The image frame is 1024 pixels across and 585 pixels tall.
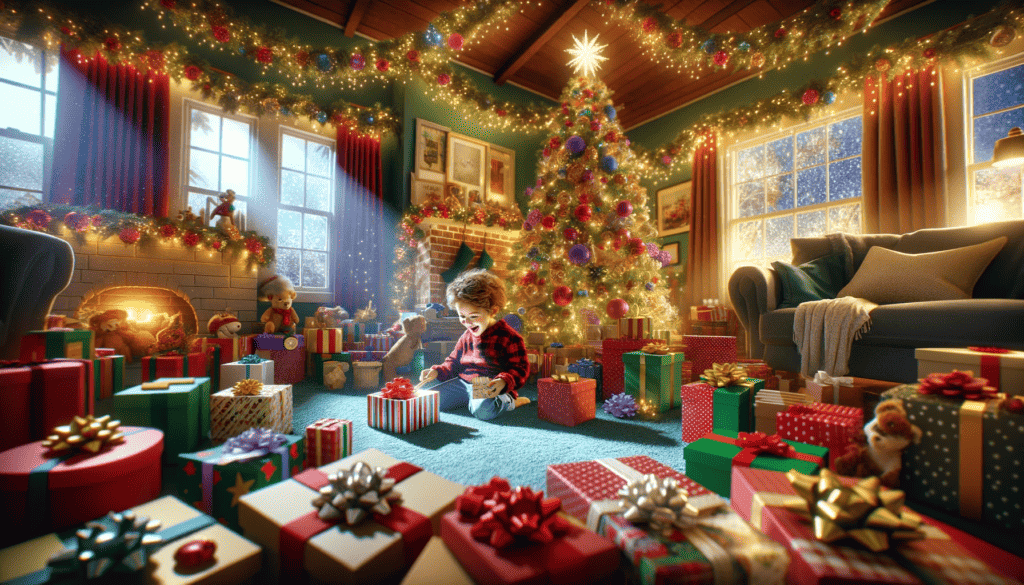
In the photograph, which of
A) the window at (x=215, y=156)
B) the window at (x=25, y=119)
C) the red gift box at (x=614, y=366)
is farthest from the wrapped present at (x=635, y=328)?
the window at (x=25, y=119)

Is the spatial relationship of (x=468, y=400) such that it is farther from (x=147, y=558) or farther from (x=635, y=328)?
(x=147, y=558)

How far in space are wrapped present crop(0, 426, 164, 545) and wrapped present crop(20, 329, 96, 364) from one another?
1.53 feet

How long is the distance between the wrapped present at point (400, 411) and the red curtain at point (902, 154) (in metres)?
4.37

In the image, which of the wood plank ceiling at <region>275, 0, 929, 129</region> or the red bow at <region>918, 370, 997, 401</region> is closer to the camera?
the red bow at <region>918, 370, 997, 401</region>

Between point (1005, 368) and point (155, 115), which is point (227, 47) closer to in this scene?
point (155, 115)

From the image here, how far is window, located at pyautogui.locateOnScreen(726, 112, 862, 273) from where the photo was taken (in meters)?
4.26

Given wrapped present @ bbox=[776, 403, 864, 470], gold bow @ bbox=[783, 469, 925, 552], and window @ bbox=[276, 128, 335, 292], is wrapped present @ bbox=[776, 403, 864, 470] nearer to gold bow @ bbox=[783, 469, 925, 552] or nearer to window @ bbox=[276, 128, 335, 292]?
gold bow @ bbox=[783, 469, 925, 552]

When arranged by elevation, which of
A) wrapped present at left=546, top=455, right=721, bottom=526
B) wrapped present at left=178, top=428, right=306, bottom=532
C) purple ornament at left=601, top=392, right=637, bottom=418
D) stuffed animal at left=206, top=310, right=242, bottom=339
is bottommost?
purple ornament at left=601, top=392, right=637, bottom=418

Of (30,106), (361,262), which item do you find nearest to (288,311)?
(361,262)

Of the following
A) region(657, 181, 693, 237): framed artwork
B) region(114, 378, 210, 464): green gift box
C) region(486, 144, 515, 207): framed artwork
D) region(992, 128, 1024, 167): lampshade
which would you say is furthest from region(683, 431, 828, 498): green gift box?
region(657, 181, 693, 237): framed artwork

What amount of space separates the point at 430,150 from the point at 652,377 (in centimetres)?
389

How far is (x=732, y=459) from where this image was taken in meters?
1.12

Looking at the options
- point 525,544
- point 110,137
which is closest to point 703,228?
point 525,544

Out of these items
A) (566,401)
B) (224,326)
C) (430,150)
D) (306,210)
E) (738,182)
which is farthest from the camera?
(738,182)
